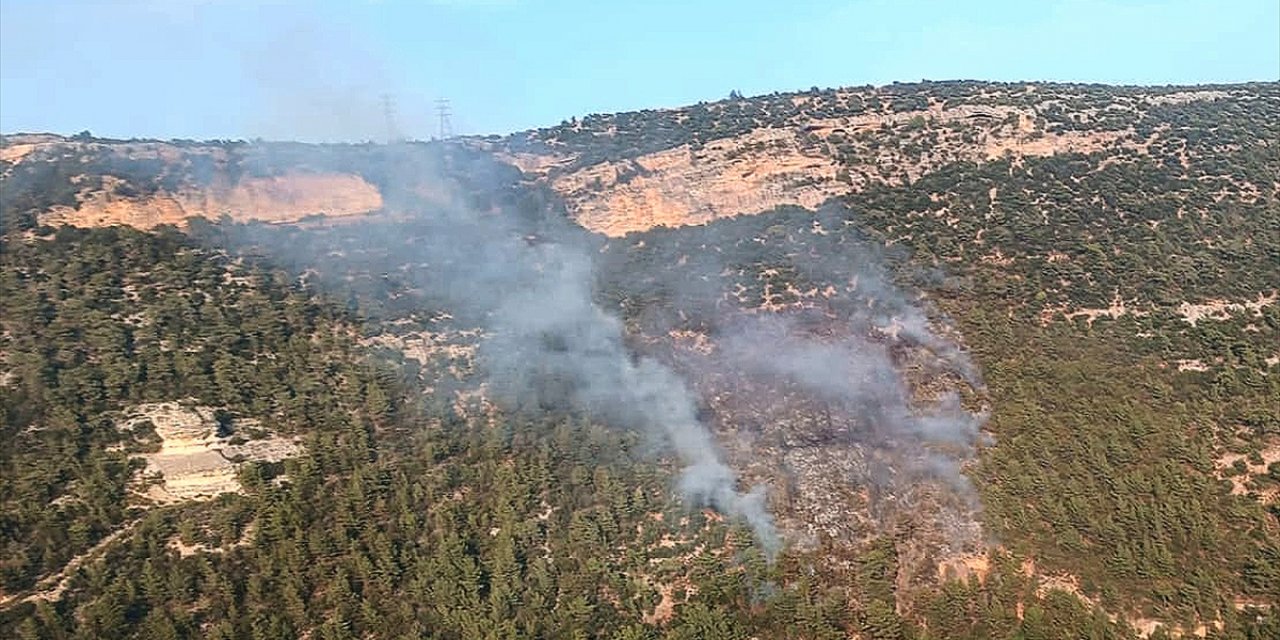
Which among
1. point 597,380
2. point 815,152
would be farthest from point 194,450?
point 815,152

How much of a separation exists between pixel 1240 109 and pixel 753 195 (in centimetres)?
2962

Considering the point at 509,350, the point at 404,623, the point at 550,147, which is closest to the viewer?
the point at 404,623

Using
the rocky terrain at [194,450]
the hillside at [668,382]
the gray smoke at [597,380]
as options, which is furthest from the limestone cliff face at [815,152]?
the rocky terrain at [194,450]

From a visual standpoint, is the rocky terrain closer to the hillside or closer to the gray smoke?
the hillside

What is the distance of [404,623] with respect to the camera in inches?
1351

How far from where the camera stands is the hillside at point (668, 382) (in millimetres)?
35406

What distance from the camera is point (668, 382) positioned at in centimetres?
4562

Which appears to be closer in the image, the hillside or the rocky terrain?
the hillside

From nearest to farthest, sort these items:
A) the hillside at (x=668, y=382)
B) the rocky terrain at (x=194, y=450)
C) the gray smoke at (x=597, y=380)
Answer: the hillside at (x=668, y=382) < the rocky terrain at (x=194, y=450) < the gray smoke at (x=597, y=380)

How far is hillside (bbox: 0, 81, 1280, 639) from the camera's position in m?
35.4

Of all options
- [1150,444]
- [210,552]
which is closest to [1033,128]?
[1150,444]

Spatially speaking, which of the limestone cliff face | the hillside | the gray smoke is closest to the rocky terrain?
the hillside

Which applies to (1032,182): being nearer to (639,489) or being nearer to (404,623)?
(639,489)

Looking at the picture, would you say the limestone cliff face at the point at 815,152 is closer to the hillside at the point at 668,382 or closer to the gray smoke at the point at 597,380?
the hillside at the point at 668,382
